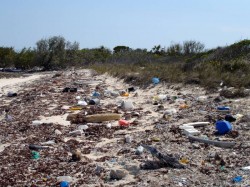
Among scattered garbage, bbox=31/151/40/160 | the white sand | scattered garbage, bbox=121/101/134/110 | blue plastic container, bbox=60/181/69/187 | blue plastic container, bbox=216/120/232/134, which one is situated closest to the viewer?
blue plastic container, bbox=60/181/69/187

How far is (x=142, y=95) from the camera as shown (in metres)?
12.1

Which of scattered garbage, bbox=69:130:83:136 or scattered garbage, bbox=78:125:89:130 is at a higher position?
scattered garbage, bbox=78:125:89:130

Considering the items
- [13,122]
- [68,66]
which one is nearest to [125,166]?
[13,122]

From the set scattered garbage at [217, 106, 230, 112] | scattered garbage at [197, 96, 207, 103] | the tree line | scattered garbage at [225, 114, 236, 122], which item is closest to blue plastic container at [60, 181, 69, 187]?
scattered garbage at [225, 114, 236, 122]

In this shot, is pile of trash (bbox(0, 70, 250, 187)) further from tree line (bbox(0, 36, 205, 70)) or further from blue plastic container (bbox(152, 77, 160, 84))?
tree line (bbox(0, 36, 205, 70))

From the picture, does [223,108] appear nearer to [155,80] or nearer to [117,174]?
[117,174]

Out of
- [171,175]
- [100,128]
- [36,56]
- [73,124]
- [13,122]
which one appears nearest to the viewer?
[171,175]

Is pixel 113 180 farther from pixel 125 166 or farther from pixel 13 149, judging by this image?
pixel 13 149

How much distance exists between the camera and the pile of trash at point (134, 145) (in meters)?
4.39

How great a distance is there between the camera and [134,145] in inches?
224

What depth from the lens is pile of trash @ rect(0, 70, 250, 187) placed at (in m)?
4.39

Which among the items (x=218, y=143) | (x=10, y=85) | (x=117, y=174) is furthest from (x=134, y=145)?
(x=10, y=85)

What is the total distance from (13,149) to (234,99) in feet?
16.6

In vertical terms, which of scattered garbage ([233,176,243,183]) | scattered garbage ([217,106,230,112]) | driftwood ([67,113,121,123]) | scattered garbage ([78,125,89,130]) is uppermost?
scattered garbage ([217,106,230,112])
